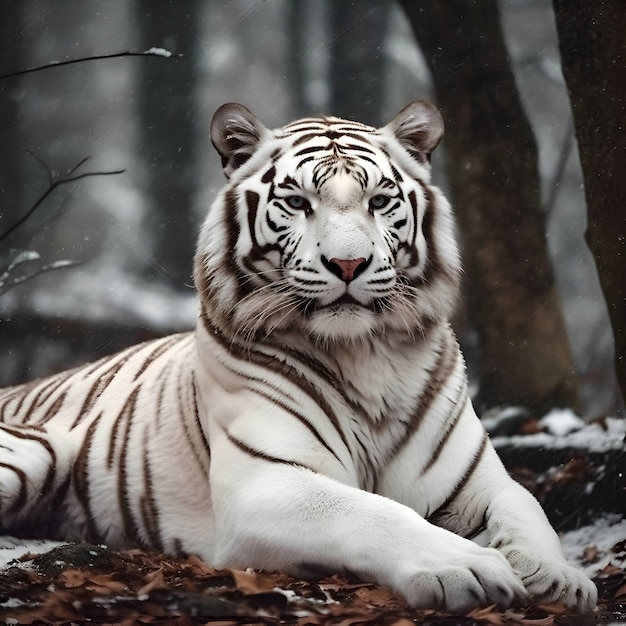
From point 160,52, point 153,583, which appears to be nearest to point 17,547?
point 153,583

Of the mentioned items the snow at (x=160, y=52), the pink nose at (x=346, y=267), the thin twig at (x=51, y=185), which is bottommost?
the pink nose at (x=346, y=267)

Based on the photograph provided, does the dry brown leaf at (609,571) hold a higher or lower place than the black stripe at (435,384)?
lower

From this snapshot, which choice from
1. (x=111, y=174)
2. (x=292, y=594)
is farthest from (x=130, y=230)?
(x=292, y=594)

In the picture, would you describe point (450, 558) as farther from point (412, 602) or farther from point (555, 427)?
point (555, 427)

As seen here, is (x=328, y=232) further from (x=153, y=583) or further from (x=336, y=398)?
(x=153, y=583)

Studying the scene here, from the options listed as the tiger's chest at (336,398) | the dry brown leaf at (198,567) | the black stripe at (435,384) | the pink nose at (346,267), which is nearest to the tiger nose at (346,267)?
the pink nose at (346,267)

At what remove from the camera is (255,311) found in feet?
5.11

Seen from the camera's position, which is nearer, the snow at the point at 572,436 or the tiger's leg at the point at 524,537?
the tiger's leg at the point at 524,537

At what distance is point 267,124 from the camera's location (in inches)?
86.7

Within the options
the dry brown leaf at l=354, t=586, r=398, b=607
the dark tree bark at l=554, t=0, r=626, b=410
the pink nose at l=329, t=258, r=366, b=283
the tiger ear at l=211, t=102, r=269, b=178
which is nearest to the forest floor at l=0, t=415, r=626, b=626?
the dry brown leaf at l=354, t=586, r=398, b=607

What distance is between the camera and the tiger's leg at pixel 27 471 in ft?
5.48

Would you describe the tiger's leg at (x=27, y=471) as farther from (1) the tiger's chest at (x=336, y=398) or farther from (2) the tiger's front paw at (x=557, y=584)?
(2) the tiger's front paw at (x=557, y=584)

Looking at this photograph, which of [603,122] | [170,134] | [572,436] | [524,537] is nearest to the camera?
[524,537]

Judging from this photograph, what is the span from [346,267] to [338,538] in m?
0.40
